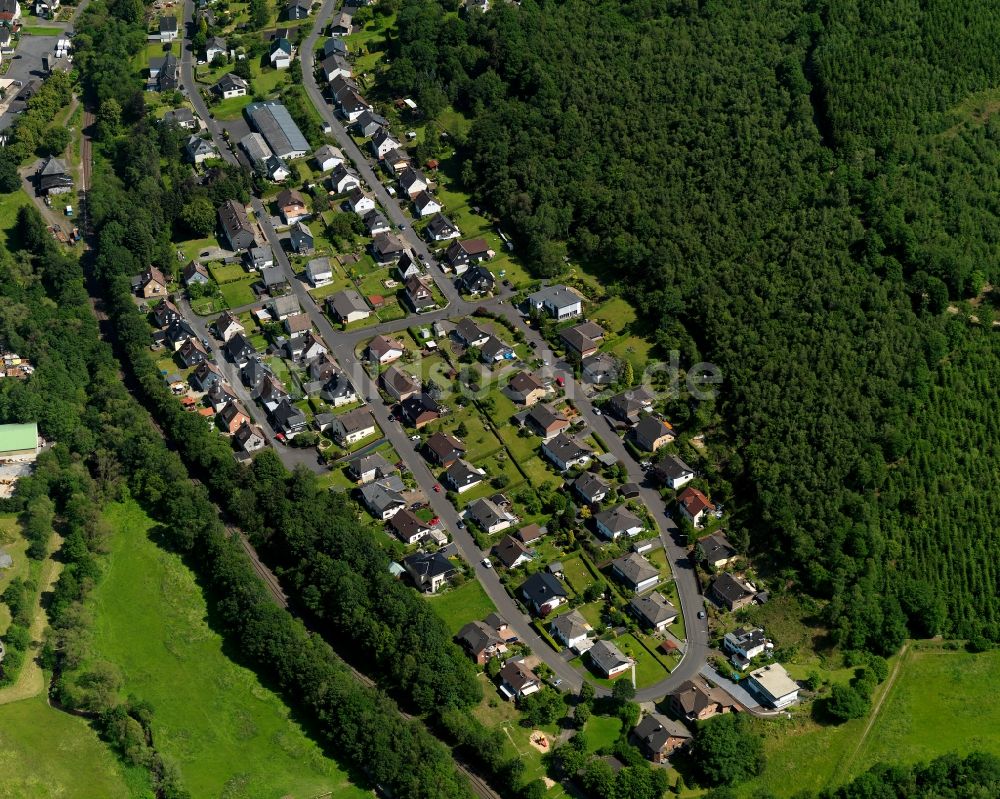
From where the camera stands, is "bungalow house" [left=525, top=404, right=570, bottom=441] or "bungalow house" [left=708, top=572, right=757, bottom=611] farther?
"bungalow house" [left=525, top=404, right=570, bottom=441]

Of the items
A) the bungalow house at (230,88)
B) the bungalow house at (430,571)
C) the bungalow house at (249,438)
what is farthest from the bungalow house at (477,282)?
the bungalow house at (230,88)

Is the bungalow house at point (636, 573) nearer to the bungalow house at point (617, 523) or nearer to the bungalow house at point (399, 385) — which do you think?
the bungalow house at point (617, 523)

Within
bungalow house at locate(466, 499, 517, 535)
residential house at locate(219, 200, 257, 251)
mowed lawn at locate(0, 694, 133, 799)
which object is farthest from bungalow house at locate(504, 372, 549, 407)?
mowed lawn at locate(0, 694, 133, 799)

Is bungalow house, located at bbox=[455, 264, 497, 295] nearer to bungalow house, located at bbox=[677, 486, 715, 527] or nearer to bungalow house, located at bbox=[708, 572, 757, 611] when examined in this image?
bungalow house, located at bbox=[677, 486, 715, 527]

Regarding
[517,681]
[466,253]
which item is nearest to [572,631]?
[517,681]

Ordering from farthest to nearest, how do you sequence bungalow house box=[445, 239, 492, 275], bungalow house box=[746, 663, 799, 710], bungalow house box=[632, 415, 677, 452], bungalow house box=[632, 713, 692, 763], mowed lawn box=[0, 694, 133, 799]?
bungalow house box=[445, 239, 492, 275]
bungalow house box=[632, 415, 677, 452]
bungalow house box=[746, 663, 799, 710]
bungalow house box=[632, 713, 692, 763]
mowed lawn box=[0, 694, 133, 799]

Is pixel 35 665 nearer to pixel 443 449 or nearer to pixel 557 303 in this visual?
pixel 443 449
